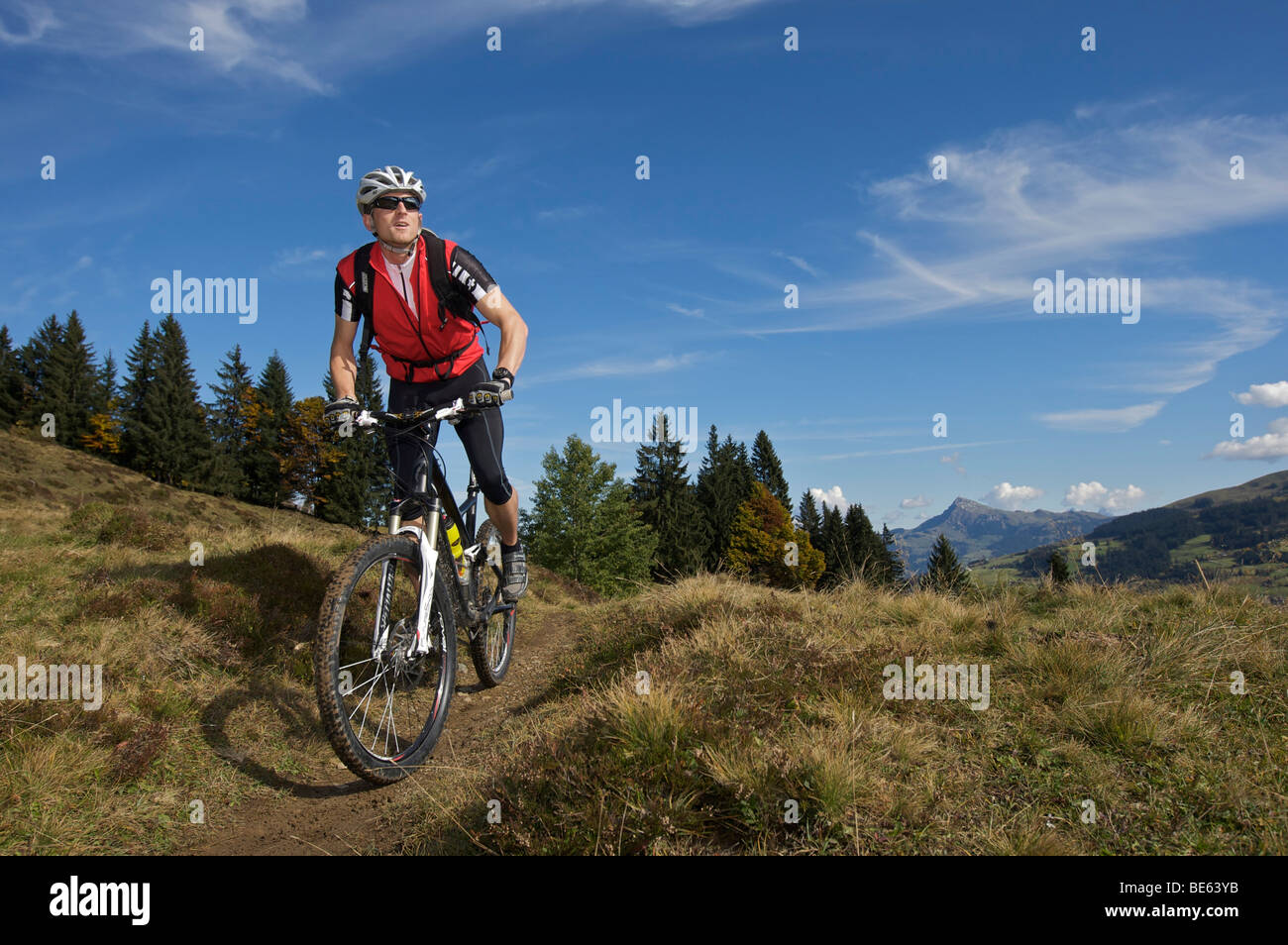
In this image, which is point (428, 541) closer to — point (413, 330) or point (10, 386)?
point (413, 330)

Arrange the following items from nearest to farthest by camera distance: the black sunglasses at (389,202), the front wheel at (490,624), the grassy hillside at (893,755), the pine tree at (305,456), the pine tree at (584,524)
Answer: the grassy hillside at (893,755)
the black sunglasses at (389,202)
the front wheel at (490,624)
the pine tree at (584,524)
the pine tree at (305,456)

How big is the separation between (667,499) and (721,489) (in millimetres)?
8297

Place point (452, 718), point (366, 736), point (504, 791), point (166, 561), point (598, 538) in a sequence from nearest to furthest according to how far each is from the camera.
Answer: point (504, 791), point (366, 736), point (452, 718), point (166, 561), point (598, 538)

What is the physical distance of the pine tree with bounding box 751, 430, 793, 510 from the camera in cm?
7544

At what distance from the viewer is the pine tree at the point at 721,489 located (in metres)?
62.0

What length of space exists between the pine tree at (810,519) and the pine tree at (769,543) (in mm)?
3553

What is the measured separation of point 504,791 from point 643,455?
6279 centimetres

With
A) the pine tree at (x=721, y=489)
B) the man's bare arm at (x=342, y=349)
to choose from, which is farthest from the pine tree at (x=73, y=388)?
the man's bare arm at (x=342, y=349)

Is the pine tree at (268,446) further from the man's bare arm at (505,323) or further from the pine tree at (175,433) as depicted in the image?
the man's bare arm at (505,323)

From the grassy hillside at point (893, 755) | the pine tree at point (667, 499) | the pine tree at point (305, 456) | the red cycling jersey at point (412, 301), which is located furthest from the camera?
the pine tree at point (305, 456)

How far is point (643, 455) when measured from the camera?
215 feet

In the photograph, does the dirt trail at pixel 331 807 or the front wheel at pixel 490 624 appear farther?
the front wheel at pixel 490 624

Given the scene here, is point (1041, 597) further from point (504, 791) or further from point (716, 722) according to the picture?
point (504, 791)

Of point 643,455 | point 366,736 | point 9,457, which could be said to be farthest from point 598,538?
point 366,736
